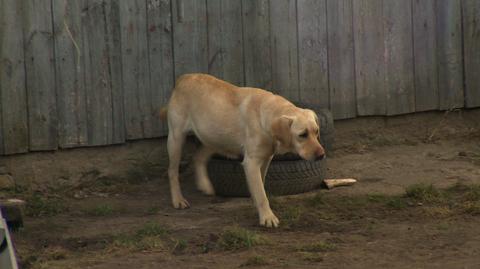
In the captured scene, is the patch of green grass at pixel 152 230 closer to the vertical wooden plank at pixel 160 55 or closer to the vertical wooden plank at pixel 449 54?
the vertical wooden plank at pixel 160 55

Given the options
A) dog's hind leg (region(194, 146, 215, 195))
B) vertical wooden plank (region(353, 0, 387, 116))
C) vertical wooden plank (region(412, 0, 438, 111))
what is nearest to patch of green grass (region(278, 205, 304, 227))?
dog's hind leg (region(194, 146, 215, 195))

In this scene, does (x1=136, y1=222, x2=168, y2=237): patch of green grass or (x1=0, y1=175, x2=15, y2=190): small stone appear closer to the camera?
(x1=136, y1=222, x2=168, y2=237): patch of green grass

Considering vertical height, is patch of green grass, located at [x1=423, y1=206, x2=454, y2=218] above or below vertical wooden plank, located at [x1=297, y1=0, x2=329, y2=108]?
below

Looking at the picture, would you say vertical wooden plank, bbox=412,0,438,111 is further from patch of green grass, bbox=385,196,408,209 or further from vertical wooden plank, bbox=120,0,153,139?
vertical wooden plank, bbox=120,0,153,139

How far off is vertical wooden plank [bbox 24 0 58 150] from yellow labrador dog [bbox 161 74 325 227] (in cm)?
101

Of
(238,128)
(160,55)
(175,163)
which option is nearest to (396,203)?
(238,128)

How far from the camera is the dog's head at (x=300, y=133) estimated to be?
7688 mm

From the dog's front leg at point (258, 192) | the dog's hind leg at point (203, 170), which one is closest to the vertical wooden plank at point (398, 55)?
the dog's hind leg at point (203, 170)

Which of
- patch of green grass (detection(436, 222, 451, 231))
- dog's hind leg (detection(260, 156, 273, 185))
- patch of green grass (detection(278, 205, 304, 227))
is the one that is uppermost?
dog's hind leg (detection(260, 156, 273, 185))

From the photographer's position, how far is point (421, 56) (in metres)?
11.0

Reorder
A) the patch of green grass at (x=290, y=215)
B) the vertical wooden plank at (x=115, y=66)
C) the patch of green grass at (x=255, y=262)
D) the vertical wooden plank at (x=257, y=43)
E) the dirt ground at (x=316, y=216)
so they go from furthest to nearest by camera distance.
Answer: the vertical wooden plank at (x=257, y=43) < the vertical wooden plank at (x=115, y=66) < the patch of green grass at (x=290, y=215) < the dirt ground at (x=316, y=216) < the patch of green grass at (x=255, y=262)

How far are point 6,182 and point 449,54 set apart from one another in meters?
4.94

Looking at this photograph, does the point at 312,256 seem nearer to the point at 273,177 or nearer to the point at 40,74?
the point at 273,177

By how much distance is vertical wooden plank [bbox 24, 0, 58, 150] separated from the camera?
8.98 m
